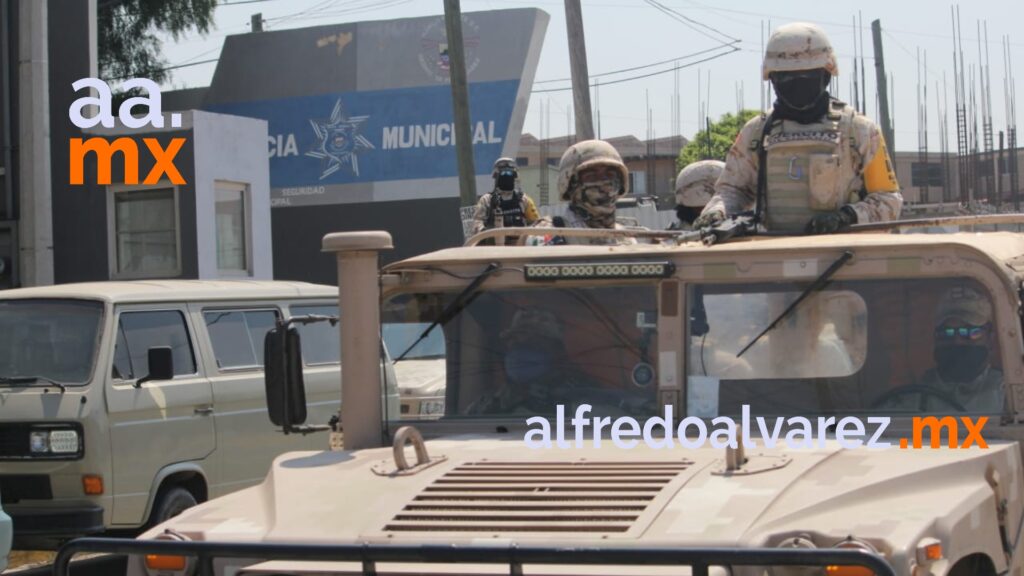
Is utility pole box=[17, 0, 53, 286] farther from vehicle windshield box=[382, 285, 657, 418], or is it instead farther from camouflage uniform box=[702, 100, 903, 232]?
vehicle windshield box=[382, 285, 657, 418]

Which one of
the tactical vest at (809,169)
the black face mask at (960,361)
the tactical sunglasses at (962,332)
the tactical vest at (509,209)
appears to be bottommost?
the black face mask at (960,361)

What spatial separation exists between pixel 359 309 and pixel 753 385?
1.36 m

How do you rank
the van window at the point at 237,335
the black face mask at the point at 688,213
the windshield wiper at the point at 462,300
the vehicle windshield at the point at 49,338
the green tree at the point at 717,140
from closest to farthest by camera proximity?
the windshield wiper at the point at 462,300 < the vehicle windshield at the point at 49,338 < the van window at the point at 237,335 < the black face mask at the point at 688,213 < the green tree at the point at 717,140

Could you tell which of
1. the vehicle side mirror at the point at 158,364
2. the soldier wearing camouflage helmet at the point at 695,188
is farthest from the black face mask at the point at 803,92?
the vehicle side mirror at the point at 158,364

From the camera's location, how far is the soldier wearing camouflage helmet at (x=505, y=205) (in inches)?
438

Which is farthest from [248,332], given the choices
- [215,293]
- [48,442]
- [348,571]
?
[348,571]

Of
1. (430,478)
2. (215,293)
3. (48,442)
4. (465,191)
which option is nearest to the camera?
(430,478)

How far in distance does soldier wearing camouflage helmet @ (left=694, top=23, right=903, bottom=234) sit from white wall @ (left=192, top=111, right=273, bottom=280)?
12560 mm

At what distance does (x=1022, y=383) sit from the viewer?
4781 millimetres

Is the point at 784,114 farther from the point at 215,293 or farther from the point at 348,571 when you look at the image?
the point at 215,293

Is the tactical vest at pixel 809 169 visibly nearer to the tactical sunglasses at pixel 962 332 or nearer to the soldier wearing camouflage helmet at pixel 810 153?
the soldier wearing camouflage helmet at pixel 810 153

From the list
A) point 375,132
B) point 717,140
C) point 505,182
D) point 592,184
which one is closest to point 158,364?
point 592,184

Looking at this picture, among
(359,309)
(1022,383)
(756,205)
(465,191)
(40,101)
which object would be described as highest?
(40,101)

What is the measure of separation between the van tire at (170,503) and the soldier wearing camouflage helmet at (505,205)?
116 inches
